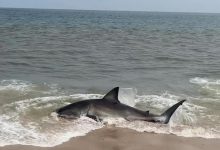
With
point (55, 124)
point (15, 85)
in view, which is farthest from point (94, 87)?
point (55, 124)

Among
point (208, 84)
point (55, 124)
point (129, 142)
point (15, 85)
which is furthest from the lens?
point (208, 84)

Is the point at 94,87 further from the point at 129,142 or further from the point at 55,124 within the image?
the point at 129,142

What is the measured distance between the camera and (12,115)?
10617 mm

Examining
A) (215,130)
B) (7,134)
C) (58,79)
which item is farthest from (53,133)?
(58,79)

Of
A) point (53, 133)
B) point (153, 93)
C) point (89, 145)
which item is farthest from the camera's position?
point (153, 93)

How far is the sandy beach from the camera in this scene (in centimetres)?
859

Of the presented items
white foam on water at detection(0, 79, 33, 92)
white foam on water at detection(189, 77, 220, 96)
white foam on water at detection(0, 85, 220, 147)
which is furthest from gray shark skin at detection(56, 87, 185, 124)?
white foam on water at detection(189, 77, 220, 96)

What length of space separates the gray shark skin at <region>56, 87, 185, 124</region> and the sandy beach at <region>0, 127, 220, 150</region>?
0.73 meters

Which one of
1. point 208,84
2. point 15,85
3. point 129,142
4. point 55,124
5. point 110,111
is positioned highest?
point 208,84

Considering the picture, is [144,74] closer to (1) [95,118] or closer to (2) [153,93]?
(2) [153,93]

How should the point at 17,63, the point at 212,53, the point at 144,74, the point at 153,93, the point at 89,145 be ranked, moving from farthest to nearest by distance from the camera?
the point at 212,53 → the point at 17,63 → the point at 144,74 → the point at 153,93 → the point at 89,145

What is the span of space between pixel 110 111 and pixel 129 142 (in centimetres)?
173

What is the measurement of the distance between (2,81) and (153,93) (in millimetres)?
5347

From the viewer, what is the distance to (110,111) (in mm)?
10578
